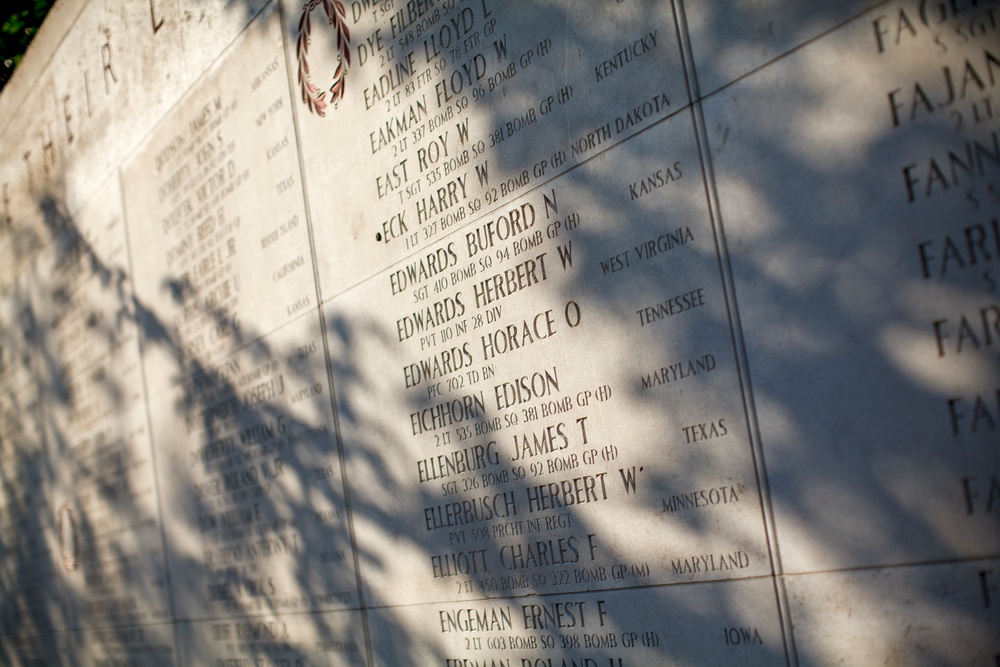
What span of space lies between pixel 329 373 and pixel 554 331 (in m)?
1.64

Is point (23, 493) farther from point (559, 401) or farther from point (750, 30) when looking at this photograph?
point (750, 30)

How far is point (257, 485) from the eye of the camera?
18.2 ft

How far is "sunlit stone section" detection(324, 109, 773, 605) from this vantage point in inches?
122

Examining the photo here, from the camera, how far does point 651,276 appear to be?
10.8 feet

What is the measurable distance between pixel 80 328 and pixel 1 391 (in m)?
2.42

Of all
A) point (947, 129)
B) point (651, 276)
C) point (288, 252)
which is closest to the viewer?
point (947, 129)

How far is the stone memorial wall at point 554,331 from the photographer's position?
2557 millimetres

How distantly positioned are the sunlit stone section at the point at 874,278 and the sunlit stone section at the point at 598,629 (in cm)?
28

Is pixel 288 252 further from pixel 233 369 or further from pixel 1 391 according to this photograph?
pixel 1 391

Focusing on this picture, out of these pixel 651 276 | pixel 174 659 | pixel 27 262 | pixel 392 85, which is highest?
pixel 27 262

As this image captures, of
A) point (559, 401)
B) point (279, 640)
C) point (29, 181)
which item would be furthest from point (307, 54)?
point (29, 181)

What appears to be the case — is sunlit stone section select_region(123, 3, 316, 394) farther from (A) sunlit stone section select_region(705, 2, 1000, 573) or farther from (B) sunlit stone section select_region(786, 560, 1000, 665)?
(B) sunlit stone section select_region(786, 560, 1000, 665)

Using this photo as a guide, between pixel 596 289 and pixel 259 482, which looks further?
pixel 259 482

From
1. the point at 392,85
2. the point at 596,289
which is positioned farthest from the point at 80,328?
the point at 596,289
